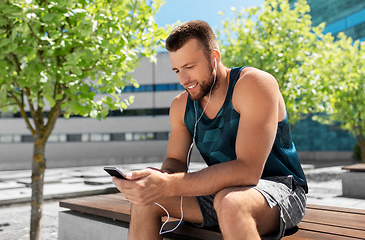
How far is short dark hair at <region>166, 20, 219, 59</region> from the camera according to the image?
2.12 meters

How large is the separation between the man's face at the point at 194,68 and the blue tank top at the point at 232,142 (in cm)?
18

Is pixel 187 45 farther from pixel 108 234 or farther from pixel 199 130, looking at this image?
pixel 108 234

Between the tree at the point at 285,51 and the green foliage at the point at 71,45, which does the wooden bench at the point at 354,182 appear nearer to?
the tree at the point at 285,51

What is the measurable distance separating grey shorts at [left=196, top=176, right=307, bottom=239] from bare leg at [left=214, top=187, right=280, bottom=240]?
0.13ft

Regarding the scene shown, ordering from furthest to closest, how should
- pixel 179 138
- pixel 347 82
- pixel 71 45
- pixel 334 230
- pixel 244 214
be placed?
pixel 347 82
pixel 71 45
pixel 179 138
pixel 334 230
pixel 244 214

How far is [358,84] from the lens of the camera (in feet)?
46.6

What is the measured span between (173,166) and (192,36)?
99 cm

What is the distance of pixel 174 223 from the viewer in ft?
7.73

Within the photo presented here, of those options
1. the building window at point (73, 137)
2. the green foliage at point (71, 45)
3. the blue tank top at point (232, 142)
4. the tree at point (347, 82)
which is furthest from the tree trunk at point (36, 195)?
the building window at point (73, 137)

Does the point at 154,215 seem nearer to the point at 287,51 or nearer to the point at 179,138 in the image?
the point at 179,138

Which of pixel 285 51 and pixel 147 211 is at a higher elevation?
pixel 285 51

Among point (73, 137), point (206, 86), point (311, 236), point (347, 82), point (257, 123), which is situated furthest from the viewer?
point (73, 137)

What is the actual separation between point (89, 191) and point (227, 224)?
7813mm

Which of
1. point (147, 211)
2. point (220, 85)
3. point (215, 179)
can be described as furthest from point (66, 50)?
point (215, 179)
